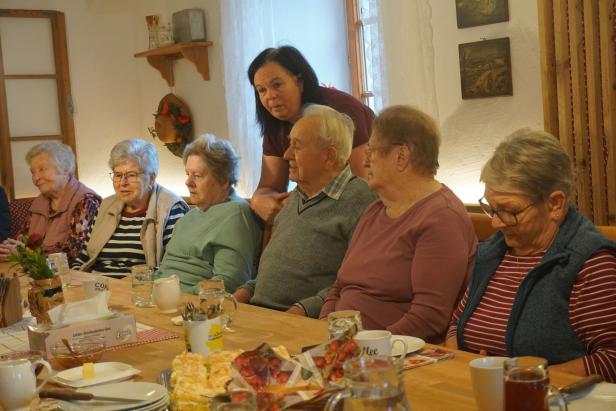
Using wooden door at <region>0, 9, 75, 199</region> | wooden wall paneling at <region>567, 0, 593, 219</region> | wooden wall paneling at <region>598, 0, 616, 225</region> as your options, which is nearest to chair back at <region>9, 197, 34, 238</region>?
wooden door at <region>0, 9, 75, 199</region>

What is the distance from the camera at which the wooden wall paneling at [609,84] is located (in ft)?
10.1

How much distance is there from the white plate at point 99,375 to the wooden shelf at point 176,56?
3.96 meters

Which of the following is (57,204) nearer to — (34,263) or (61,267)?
(61,267)

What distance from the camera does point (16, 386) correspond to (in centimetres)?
167

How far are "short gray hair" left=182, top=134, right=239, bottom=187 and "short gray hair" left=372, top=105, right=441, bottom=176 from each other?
1.12 metres

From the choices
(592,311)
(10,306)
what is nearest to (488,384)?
(592,311)

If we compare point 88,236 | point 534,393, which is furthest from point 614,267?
point 88,236

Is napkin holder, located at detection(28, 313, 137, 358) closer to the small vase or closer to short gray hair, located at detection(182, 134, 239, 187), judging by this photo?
the small vase

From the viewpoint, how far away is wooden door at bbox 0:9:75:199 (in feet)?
20.8

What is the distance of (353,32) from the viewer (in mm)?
5098

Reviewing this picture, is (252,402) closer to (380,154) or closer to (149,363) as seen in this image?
(149,363)

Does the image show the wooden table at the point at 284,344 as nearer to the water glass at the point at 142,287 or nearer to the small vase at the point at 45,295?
the water glass at the point at 142,287

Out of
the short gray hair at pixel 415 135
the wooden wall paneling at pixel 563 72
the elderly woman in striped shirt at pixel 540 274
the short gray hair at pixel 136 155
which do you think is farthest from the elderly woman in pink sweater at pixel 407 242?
the short gray hair at pixel 136 155

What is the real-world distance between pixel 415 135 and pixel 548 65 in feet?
3.07
